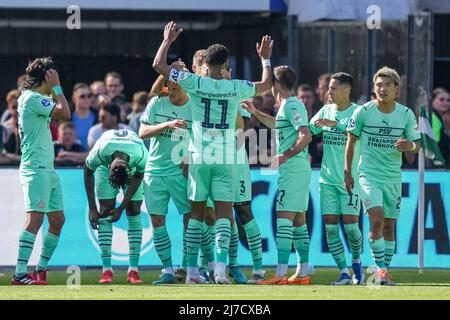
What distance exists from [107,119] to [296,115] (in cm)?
430

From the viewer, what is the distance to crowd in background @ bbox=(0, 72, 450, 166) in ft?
62.3

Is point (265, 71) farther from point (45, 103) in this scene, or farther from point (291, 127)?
point (45, 103)

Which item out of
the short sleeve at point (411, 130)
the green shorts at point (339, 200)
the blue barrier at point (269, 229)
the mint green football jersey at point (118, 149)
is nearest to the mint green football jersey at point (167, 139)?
the mint green football jersey at point (118, 149)

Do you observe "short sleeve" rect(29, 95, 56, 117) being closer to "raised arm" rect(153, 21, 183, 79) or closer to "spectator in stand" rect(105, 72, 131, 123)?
"raised arm" rect(153, 21, 183, 79)

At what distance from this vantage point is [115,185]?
49.6ft

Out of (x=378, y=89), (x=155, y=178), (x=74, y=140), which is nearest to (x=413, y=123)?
(x=378, y=89)

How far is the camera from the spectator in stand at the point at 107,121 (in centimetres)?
1894

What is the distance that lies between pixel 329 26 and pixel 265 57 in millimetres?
8081

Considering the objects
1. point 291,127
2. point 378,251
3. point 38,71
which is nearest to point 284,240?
point 378,251

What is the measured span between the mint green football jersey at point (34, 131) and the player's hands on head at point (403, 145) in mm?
3463

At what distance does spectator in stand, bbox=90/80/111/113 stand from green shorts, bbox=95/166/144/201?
4.43 meters

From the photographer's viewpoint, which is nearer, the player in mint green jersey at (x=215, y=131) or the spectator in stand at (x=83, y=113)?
the player in mint green jersey at (x=215, y=131)

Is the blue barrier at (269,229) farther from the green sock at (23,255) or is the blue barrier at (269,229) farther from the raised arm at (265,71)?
the raised arm at (265,71)

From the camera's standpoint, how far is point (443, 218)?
696 inches
